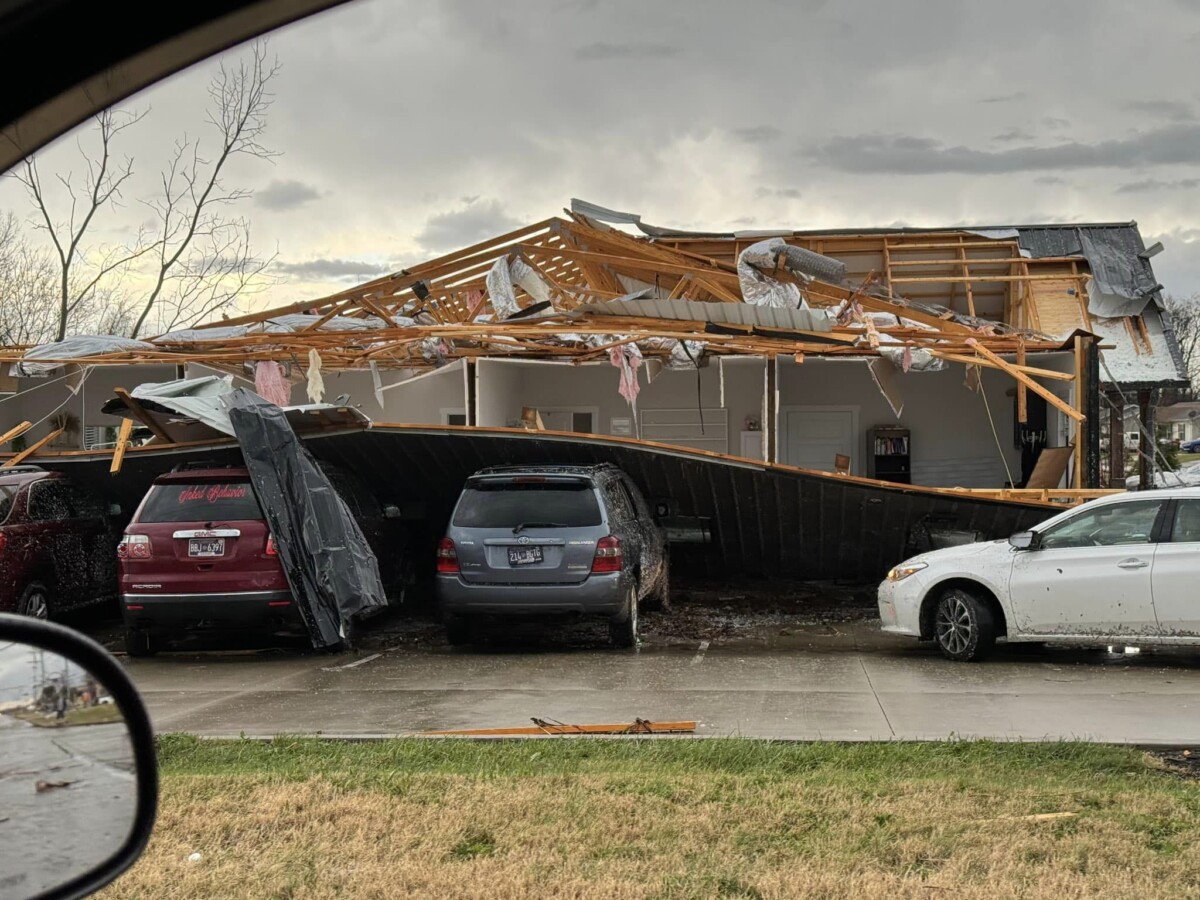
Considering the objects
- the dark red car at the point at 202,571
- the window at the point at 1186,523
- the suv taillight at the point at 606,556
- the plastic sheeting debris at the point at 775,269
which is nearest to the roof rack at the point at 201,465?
the dark red car at the point at 202,571

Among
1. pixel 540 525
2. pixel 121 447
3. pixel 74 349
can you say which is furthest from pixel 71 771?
pixel 74 349

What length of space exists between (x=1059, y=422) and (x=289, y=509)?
1191 cm

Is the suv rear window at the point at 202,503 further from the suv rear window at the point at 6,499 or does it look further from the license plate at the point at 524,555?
the license plate at the point at 524,555

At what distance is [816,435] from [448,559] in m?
10.7

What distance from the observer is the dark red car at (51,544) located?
12.4m

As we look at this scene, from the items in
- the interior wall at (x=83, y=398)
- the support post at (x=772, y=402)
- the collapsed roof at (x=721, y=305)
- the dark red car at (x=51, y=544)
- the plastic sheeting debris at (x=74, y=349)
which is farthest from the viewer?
the interior wall at (x=83, y=398)

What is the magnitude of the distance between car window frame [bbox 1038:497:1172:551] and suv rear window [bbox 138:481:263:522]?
281 inches

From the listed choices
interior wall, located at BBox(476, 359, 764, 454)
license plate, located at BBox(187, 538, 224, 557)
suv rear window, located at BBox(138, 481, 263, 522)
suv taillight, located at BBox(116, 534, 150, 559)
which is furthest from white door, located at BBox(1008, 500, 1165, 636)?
interior wall, located at BBox(476, 359, 764, 454)

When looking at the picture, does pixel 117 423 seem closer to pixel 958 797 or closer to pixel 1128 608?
pixel 1128 608

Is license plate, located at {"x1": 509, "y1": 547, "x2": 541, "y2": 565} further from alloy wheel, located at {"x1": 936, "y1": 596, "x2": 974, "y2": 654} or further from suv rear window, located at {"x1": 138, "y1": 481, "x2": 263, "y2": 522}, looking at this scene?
alloy wheel, located at {"x1": 936, "y1": 596, "x2": 974, "y2": 654}

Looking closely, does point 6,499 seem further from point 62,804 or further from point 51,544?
point 62,804

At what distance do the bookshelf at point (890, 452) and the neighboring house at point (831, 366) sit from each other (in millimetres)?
23

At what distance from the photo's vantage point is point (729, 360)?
1838cm

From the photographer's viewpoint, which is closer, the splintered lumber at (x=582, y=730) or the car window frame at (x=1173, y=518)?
the splintered lumber at (x=582, y=730)
